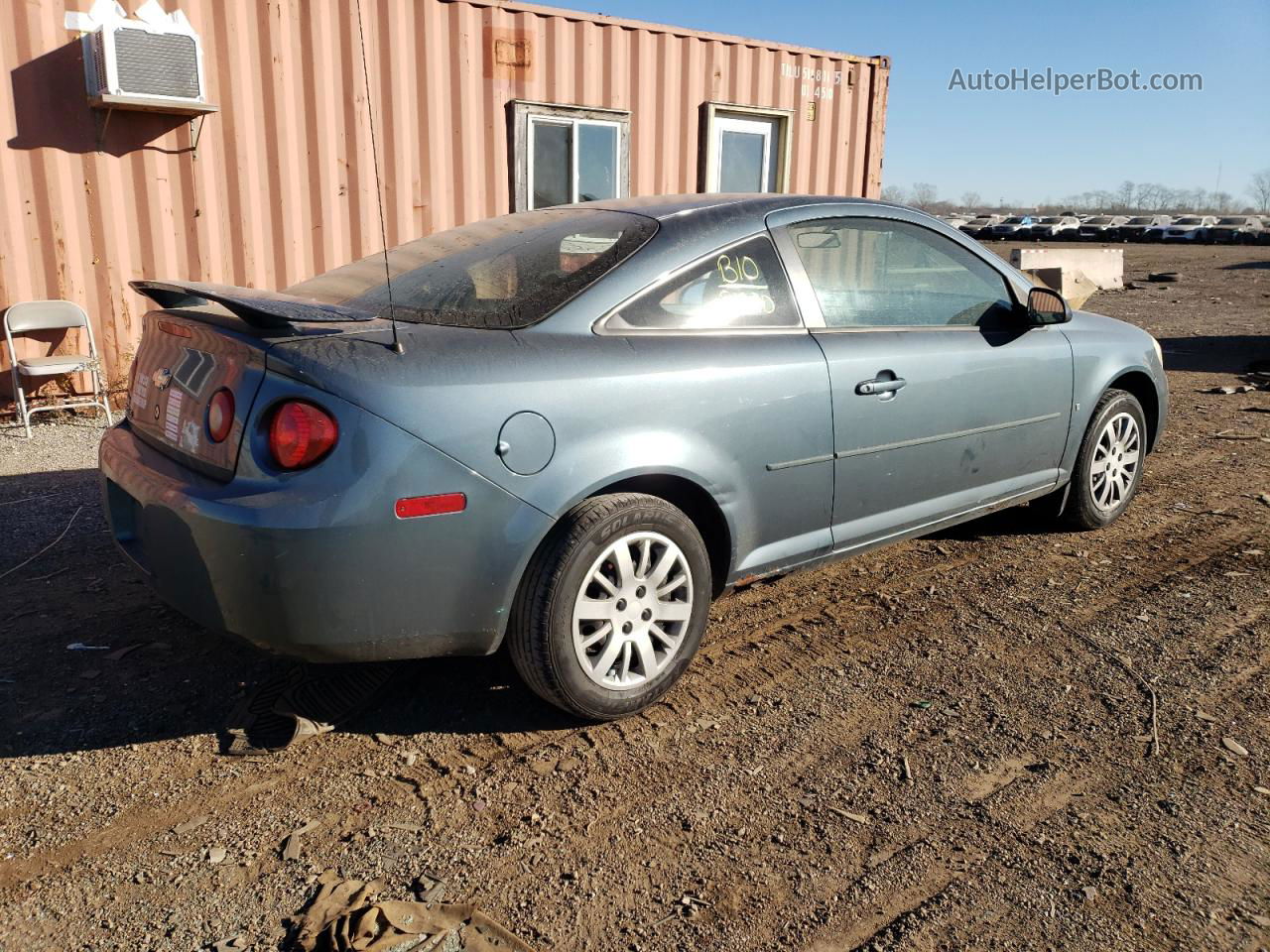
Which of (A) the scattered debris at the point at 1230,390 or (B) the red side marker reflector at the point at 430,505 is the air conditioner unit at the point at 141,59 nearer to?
(B) the red side marker reflector at the point at 430,505

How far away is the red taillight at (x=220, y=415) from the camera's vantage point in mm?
2615

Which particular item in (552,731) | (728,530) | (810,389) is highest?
(810,389)

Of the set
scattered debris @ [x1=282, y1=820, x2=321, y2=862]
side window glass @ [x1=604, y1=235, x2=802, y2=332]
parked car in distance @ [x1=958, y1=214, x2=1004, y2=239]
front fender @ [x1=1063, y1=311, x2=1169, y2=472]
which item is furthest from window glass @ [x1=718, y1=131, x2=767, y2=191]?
parked car in distance @ [x1=958, y1=214, x2=1004, y2=239]

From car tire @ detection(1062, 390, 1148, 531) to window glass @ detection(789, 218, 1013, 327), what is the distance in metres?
0.89

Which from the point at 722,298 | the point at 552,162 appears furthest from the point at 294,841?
the point at 552,162

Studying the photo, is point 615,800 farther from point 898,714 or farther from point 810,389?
point 810,389

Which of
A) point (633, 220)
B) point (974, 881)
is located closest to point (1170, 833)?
point (974, 881)

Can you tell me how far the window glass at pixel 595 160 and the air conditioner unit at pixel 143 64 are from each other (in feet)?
10.4

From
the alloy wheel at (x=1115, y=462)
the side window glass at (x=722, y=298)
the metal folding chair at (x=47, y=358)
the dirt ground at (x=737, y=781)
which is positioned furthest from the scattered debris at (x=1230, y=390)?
the metal folding chair at (x=47, y=358)

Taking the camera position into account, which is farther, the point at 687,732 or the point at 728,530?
the point at 728,530

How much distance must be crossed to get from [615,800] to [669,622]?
63cm

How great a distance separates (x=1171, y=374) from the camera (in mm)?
9719

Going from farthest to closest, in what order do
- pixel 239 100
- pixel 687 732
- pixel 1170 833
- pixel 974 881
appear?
pixel 239 100 < pixel 687 732 < pixel 1170 833 < pixel 974 881

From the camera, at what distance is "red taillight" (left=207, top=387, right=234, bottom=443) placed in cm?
262
